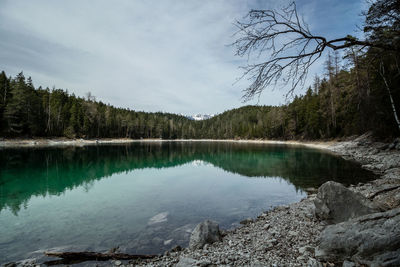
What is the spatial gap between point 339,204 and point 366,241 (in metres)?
2.79

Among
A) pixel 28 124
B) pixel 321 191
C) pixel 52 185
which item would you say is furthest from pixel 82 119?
pixel 321 191

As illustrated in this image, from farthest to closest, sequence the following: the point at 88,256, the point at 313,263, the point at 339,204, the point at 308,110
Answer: the point at 308,110
the point at 339,204
the point at 88,256
the point at 313,263

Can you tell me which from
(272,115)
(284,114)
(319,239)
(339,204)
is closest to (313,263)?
(319,239)

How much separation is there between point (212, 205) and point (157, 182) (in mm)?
7337

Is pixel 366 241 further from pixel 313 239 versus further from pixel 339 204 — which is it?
pixel 339 204

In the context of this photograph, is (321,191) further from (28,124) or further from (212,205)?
(28,124)

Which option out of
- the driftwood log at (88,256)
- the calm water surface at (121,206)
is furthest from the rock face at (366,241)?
the driftwood log at (88,256)

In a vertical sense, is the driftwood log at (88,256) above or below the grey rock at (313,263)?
below

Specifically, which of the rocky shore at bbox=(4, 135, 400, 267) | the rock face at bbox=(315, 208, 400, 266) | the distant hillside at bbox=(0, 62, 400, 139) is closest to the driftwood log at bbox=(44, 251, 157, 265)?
the rocky shore at bbox=(4, 135, 400, 267)

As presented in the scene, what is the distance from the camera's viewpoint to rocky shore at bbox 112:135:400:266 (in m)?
3.47

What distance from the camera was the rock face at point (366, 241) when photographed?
3246 millimetres

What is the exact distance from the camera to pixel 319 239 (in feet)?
14.6

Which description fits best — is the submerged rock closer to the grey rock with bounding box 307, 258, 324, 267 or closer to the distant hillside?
the grey rock with bounding box 307, 258, 324, 267

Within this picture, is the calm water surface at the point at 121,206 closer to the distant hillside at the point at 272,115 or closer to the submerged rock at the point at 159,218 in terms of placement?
the submerged rock at the point at 159,218
